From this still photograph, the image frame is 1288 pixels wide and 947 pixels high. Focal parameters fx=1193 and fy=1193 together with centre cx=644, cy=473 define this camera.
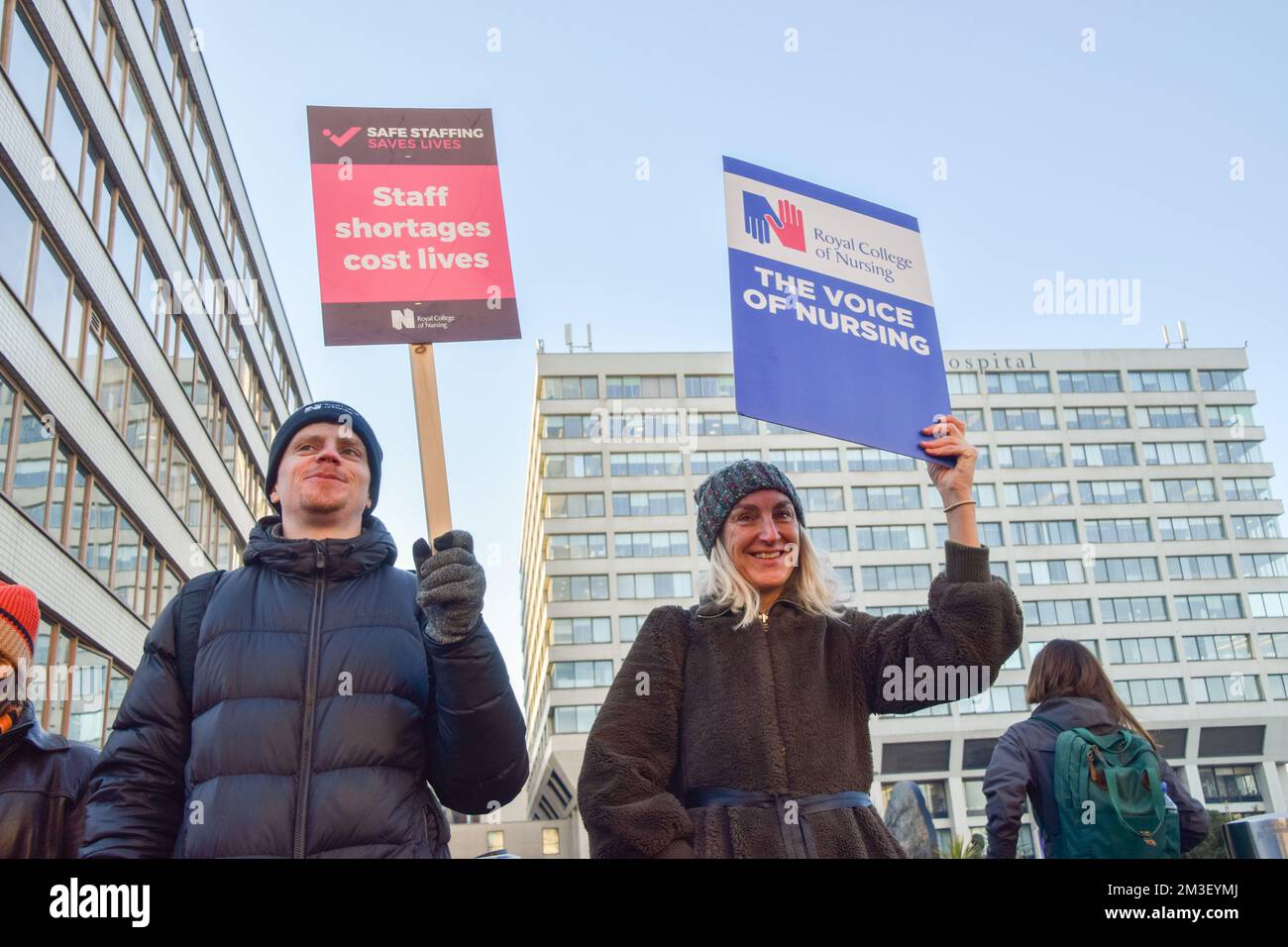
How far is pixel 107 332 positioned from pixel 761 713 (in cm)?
2103

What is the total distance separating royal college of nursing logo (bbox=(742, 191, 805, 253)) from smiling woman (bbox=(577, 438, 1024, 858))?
2.92 feet

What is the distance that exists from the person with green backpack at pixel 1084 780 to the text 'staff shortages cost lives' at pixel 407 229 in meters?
2.48

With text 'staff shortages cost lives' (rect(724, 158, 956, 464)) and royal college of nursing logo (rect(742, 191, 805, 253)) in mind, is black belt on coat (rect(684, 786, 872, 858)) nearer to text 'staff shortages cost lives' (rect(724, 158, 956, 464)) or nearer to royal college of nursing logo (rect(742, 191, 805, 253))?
text 'staff shortages cost lives' (rect(724, 158, 956, 464))

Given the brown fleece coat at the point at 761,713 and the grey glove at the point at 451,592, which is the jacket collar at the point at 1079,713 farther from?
the grey glove at the point at 451,592

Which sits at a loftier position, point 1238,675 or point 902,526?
point 902,526

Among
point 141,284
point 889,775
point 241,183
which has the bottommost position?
point 889,775

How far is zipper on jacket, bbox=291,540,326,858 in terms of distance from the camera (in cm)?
298

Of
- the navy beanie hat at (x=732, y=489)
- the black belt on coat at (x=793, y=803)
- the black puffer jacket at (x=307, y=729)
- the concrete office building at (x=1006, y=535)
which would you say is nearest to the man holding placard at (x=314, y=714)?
the black puffer jacket at (x=307, y=729)

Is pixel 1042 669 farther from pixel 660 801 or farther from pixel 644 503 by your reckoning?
pixel 644 503

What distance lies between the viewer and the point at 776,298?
4.04 meters

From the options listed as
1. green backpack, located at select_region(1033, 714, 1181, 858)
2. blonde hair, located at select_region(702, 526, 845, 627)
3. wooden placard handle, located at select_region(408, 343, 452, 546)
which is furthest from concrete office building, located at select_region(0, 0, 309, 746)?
green backpack, located at select_region(1033, 714, 1181, 858)

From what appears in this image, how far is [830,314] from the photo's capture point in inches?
162
